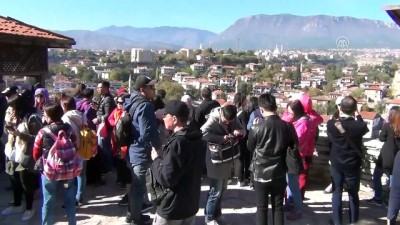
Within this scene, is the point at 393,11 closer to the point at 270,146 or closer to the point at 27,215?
the point at 270,146

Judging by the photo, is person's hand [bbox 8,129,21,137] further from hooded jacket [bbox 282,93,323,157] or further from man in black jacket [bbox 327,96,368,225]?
man in black jacket [bbox 327,96,368,225]

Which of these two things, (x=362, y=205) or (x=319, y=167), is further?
(x=319, y=167)

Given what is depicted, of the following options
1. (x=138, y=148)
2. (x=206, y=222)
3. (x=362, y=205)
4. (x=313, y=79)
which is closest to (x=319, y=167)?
(x=362, y=205)

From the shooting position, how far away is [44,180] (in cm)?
324

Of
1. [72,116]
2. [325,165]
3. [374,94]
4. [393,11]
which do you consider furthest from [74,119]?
[374,94]

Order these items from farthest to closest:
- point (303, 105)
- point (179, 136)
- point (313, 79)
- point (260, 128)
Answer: point (313, 79)
point (303, 105)
point (260, 128)
point (179, 136)

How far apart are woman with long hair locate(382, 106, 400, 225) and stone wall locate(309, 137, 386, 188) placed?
0.81 meters

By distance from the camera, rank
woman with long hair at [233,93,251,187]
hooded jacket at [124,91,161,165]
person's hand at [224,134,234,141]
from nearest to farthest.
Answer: hooded jacket at [124,91,161,165] → person's hand at [224,134,234,141] → woman with long hair at [233,93,251,187]

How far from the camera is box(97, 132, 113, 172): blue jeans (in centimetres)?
506

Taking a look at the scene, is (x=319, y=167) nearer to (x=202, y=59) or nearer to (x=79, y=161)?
(x=79, y=161)

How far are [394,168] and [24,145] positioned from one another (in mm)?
3538

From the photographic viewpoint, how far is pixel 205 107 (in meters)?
4.88

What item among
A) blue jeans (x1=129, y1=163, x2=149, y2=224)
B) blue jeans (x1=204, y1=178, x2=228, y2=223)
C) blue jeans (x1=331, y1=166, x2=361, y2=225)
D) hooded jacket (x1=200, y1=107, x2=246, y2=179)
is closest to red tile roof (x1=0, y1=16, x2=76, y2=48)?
blue jeans (x1=129, y1=163, x2=149, y2=224)

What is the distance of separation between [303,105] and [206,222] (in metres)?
1.61
